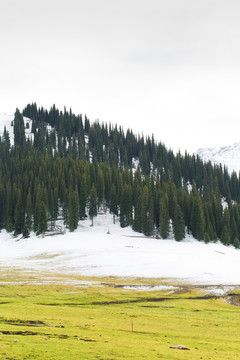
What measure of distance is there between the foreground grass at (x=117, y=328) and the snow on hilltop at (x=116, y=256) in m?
21.7

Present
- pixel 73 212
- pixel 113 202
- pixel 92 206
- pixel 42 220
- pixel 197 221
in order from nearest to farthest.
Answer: pixel 42 220 < pixel 73 212 < pixel 197 221 < pixel 92 206 < pixel 113 202

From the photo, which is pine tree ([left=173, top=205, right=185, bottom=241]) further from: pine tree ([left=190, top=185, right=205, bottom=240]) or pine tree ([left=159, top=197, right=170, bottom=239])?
pine tree ([left=190, top=185, right=205, bottom=240])

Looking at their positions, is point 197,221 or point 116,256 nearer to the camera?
point 116,256

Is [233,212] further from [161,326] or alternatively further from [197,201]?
[161,326]

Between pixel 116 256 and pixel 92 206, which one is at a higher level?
pixel 92 206

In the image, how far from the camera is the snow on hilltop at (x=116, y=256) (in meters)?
58.8

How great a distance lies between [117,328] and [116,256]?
57.3 meters

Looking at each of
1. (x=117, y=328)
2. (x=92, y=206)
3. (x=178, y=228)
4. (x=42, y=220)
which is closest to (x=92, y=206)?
(x=92, y=206)

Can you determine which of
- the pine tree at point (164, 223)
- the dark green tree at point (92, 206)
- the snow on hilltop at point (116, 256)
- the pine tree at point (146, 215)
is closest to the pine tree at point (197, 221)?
the snow on hilltop at point (116, 256)

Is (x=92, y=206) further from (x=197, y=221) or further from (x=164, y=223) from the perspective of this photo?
(x=197, y=221)

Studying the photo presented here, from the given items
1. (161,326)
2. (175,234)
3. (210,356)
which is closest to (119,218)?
(175,234)

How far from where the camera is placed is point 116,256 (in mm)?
74500

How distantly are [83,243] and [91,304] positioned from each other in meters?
63.9

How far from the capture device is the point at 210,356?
12484mm
